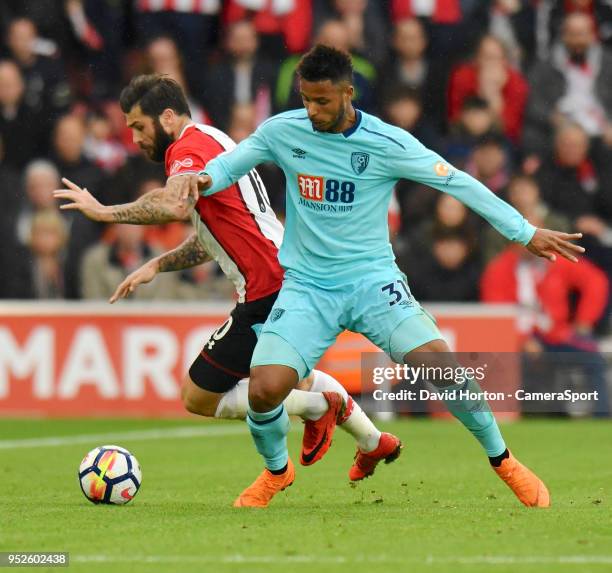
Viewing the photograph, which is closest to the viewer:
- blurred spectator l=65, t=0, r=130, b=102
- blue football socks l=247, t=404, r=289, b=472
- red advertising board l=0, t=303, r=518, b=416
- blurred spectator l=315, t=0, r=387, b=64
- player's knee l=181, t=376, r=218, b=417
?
blue football socks l=247, t=404, r=289, b=472

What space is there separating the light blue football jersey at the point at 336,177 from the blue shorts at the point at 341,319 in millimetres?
84

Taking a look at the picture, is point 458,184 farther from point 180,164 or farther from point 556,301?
point 556,301

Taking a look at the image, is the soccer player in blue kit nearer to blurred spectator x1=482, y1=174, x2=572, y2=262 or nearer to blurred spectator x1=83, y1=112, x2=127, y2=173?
blurred spectator x1=482, y1=174, x2=572, y2=262

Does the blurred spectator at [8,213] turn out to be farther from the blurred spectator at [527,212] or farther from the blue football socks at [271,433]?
the blue football socks at [271,433]

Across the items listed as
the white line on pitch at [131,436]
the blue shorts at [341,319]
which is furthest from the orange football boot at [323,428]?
the white line on pitch at [131,436]

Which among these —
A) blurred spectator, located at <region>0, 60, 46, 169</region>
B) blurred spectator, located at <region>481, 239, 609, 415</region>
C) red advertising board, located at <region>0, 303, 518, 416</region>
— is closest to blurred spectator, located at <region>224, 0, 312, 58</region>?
blurred spectator, located at <region>0, 60, 46, 169</region>

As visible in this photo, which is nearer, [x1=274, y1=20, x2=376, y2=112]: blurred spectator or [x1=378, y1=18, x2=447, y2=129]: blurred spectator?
[x1=274, y1=20, x2=376, y2=112]: blurred spectator

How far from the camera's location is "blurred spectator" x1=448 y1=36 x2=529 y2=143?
16.3m

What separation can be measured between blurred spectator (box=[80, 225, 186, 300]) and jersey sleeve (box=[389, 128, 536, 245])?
815 cm

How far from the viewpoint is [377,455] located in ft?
27.3

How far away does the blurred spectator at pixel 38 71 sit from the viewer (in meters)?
16.5

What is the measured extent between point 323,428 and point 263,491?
2.27ft

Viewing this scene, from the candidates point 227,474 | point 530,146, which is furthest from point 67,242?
point 227,474
